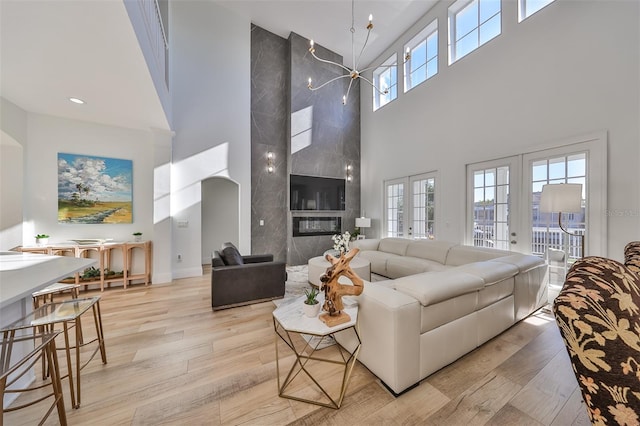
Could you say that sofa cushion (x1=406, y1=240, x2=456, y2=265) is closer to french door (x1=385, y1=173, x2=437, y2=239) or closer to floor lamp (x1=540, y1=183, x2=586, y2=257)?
french door (x1=385, y1=173, x2=437, y2=239)

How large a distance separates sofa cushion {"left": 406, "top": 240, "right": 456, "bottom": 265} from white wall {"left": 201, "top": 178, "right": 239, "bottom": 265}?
4346 mm

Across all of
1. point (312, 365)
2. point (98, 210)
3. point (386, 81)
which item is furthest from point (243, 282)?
point (386, 81)

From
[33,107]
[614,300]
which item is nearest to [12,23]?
[33,107]

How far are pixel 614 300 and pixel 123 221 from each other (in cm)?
564

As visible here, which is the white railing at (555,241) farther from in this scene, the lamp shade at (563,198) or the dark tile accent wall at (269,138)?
the dark tile accent wall at (269,138)

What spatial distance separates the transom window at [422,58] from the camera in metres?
4.88

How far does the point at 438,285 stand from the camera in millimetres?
1703

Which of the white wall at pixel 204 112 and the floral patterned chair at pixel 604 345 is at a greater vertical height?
the white wall at pixel 204 112

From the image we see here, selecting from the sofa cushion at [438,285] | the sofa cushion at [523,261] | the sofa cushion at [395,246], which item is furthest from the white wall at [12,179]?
the sofa cushion at [523,261]

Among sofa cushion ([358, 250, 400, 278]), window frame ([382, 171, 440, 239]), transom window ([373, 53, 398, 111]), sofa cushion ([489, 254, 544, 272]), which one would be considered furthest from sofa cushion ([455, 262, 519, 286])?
transom window ([373, 53, 398, 111])

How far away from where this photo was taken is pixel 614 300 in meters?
0.72

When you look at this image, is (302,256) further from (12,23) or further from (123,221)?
(12,23)

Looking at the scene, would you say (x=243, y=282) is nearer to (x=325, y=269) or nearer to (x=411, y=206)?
(x=325, y=269)

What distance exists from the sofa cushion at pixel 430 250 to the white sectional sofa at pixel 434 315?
4.18 ft
